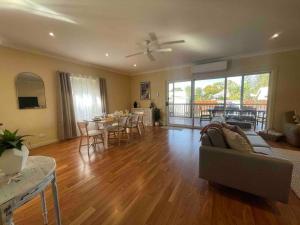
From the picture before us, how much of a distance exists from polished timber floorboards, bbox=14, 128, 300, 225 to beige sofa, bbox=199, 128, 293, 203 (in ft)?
0.67

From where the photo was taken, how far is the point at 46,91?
13.2 ft

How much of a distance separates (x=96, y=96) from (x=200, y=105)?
166 inches

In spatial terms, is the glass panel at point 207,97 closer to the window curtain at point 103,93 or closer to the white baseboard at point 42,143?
the window curtain at point 103,93

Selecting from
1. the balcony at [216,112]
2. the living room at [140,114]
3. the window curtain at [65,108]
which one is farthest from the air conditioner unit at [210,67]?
the window curtain at [65,108]

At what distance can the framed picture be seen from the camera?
669cm

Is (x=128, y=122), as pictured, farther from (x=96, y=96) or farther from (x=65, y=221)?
(x=65, y=221)

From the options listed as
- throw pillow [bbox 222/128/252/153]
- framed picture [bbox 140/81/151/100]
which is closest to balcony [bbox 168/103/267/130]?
framed picture [bbox 140/81/151/100]

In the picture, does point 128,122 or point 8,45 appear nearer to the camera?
point 8,45

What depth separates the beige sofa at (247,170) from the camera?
145cm

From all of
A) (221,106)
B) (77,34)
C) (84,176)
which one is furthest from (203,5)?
(221,106)

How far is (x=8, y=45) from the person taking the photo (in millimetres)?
3293

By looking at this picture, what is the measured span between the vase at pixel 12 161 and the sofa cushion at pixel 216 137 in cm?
186

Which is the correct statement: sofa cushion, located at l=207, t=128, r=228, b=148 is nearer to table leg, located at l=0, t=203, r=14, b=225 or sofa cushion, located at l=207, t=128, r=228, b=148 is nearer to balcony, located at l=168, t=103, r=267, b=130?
table leg, located at l=0, t=203, r=14, b=225

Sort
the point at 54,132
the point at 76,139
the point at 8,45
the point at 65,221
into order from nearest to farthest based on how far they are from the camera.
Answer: the point at 65,221, the point at 8,45, the point at 54,132, the point at 76,139
